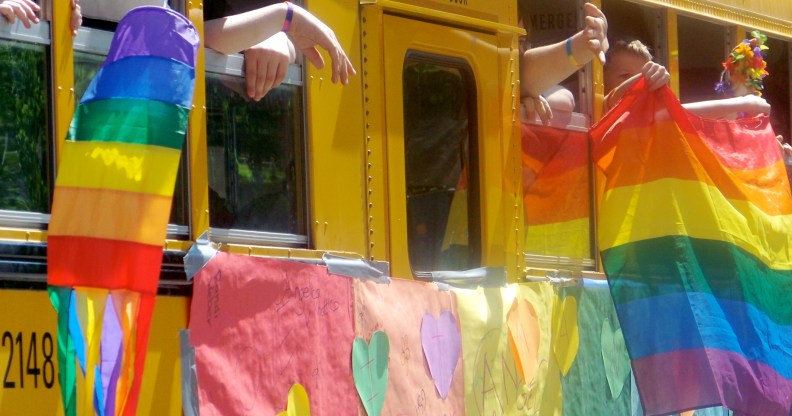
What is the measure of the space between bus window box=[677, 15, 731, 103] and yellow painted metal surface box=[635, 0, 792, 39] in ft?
0.23

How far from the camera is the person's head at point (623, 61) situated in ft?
20.9

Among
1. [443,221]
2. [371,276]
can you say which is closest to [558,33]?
[443,221]

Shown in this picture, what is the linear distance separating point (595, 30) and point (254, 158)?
1805 mm

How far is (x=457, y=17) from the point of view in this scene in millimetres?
5328

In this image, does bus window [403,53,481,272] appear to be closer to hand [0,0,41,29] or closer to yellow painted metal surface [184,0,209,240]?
yellow painted metal surface [184,0,209,240]

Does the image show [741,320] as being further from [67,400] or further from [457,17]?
[67,400]

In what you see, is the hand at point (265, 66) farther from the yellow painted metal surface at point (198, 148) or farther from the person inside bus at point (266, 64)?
the yellow painted metal surface at point (198, 148)

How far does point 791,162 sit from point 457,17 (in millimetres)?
2573

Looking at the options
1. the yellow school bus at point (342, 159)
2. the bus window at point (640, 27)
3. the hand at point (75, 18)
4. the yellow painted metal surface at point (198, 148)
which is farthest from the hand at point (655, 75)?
the hand at point (75, 18)

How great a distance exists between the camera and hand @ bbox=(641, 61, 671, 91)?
5879mm

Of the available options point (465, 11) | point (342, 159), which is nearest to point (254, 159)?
point (342, 159)

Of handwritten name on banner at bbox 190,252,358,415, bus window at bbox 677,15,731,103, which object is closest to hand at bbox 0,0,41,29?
handwritten name on banner at bbox 190,252,358,415

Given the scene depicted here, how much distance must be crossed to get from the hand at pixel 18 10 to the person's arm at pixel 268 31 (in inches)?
30.9

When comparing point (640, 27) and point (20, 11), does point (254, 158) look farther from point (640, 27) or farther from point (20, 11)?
point (640, 27)
